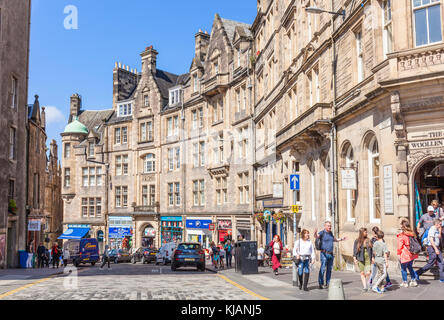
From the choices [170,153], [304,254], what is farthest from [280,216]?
[170,153]

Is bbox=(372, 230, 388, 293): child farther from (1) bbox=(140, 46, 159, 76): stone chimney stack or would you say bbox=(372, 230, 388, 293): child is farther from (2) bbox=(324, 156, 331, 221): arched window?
(1) bbox=(140, 46, 159, 76): stone chimney stack

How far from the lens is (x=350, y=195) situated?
787 inches

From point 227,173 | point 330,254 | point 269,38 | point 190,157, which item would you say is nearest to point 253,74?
point 269,38

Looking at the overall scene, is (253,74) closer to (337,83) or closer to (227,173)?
(227,173)

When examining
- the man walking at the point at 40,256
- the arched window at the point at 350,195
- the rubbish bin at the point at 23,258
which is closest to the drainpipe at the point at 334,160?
the arched window at the point at 350,195

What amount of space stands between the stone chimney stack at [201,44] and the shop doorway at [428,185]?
36.3 metres

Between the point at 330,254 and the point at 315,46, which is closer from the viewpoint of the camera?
the point at 330,254

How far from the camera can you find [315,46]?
23.5m

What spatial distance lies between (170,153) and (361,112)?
3402 cm

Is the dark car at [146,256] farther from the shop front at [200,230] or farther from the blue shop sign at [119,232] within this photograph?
the blue shop sign at [119,232]

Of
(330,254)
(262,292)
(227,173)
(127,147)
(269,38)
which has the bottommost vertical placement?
(262,292)

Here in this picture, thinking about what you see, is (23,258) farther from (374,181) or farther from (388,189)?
(388,189)

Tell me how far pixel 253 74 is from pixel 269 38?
5142 millimetres

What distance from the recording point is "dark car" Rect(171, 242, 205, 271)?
25.5m
